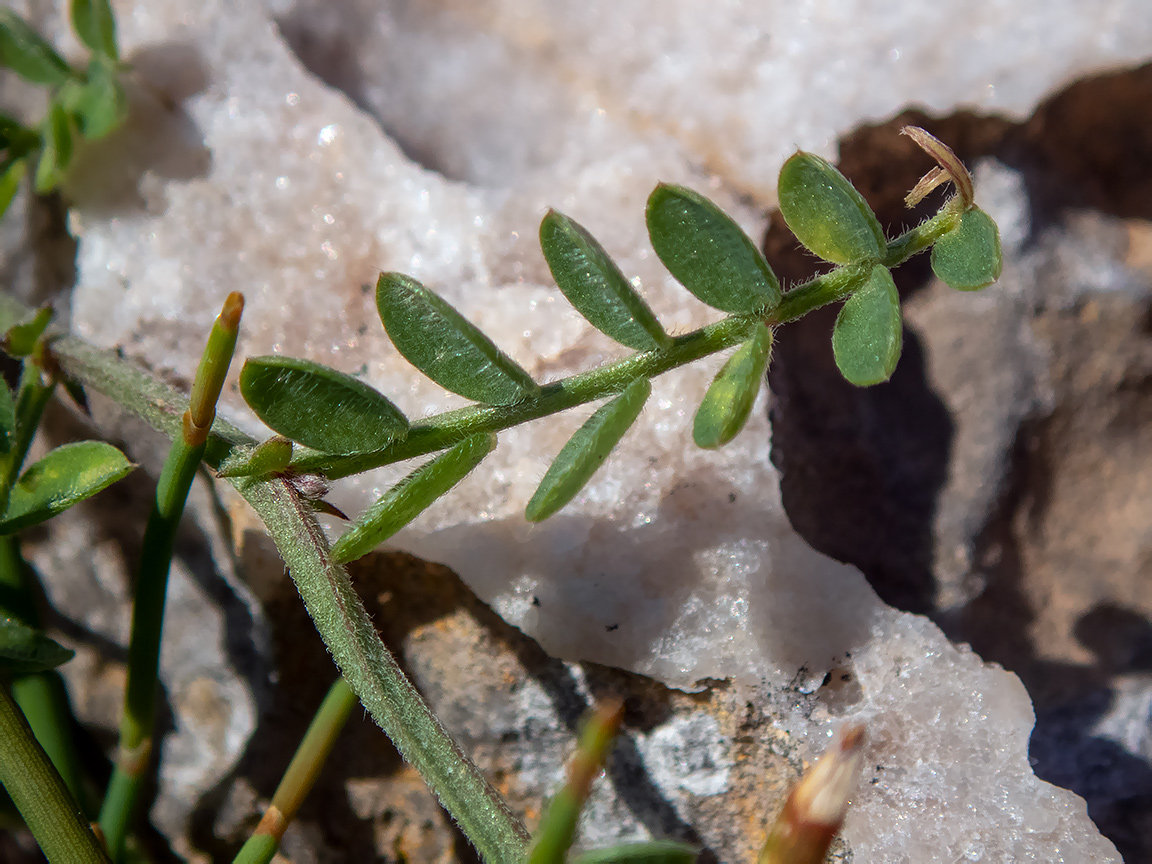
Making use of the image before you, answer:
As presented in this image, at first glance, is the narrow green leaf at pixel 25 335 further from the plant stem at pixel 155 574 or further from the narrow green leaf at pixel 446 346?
the narrow green leaf at pixel 446 346

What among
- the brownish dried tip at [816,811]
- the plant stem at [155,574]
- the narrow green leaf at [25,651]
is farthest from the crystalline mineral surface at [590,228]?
the brownish dried tip at [816,811]

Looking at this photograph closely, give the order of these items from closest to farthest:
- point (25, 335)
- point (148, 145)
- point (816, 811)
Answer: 1. point (816, 811)
2. point (25, 335)
3. point (148, 145)

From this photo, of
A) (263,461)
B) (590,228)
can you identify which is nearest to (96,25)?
(590,228)

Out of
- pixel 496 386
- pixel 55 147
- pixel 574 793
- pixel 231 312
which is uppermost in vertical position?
pixel 55 147

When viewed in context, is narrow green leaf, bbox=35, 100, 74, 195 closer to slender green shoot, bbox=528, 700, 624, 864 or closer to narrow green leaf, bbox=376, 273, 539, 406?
narrow green leaf, bbox=376, 273, 539, 406

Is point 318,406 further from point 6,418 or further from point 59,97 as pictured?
point 59,97

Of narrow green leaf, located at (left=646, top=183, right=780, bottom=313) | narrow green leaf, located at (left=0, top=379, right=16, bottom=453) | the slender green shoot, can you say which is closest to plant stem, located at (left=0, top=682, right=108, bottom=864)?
narrow green leaf, located at (left=0, top=379, right=16, bottom=453)

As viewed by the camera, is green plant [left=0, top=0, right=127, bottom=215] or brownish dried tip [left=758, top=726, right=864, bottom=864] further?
green plant [left=0, top=0, right=127, bottom=215]
